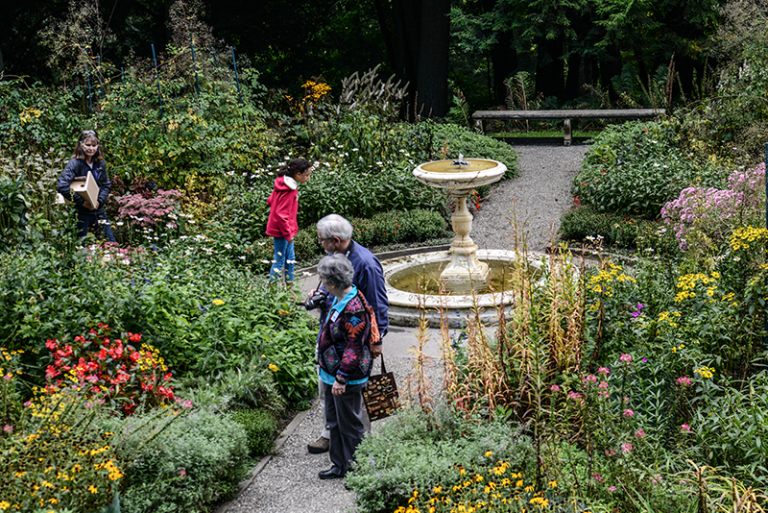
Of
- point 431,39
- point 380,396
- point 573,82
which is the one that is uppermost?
point 431,39

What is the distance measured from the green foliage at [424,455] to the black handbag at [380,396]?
0.17m

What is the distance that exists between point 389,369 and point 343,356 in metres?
1.93

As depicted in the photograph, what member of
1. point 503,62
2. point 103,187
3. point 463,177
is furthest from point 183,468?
point 503,62

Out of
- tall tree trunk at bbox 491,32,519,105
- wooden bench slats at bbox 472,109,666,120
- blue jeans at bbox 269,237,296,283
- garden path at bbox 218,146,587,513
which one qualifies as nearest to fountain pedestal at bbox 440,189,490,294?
garden path at bbox 218,146,587,513

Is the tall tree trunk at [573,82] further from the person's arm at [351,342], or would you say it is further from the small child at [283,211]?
the person's arm at [351,342]

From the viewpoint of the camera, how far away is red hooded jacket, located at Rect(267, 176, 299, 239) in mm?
7727

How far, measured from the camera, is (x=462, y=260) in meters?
8.25

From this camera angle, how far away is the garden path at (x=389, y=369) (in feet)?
14.4

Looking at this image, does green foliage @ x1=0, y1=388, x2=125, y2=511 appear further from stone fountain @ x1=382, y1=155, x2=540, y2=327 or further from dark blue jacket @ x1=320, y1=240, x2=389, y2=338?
stone fountain @ x1=382, y1=155, x2=540, y2=327

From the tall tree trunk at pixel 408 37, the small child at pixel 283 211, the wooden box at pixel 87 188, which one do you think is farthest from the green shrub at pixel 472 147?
the wooden box at pixel 87 188

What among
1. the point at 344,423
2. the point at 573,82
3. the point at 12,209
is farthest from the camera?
the point at 573,82

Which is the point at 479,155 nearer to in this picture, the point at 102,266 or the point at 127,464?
the point at 102,266

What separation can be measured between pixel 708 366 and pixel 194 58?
31.0ft

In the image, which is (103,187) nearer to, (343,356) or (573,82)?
(343,356)
